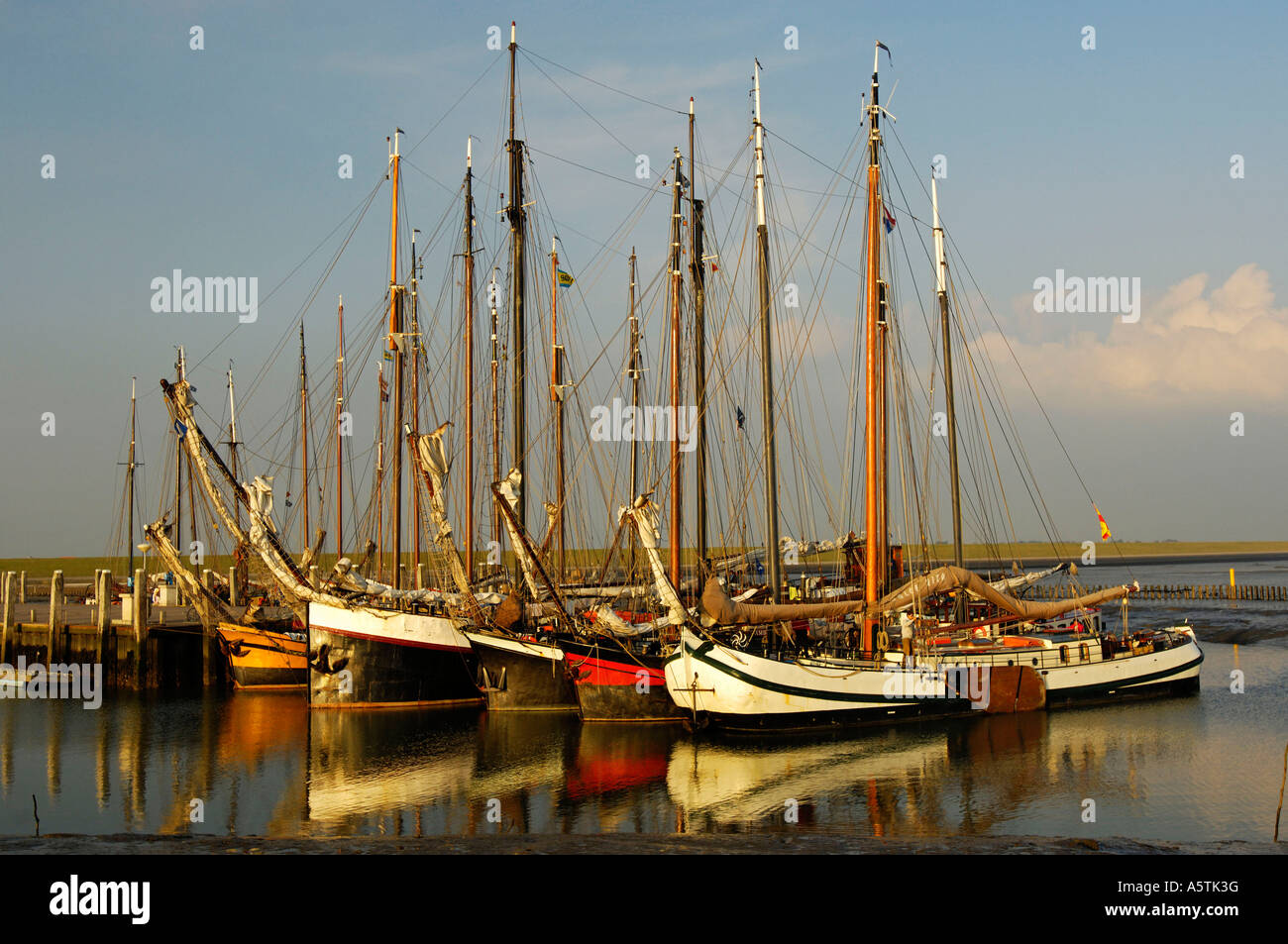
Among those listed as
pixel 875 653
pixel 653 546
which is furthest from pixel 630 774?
pixel 875 653

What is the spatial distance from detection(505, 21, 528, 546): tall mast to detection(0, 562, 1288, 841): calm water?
1103 centimetres

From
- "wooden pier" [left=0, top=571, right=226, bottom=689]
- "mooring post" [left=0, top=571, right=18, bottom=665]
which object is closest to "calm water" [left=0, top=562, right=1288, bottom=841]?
"wooden pier" [left=0, top=571, right=226, bottom=689]

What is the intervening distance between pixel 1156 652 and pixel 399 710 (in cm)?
2840

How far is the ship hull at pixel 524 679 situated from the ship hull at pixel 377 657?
2116 millimetres

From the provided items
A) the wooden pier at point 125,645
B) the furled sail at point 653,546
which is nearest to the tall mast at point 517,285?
the furled sail at point 653,546

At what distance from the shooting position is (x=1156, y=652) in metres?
40.0

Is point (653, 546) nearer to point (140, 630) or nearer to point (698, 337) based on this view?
point (698, 337)

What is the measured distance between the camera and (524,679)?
39.4m

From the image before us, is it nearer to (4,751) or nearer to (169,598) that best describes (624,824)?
(4,751)

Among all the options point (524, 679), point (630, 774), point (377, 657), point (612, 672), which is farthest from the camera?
point (377, 657)

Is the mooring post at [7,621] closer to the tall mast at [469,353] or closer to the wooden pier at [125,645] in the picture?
the wooden pier at [125,645]

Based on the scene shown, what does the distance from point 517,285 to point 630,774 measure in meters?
22.0

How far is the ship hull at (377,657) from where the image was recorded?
40.0 meters
